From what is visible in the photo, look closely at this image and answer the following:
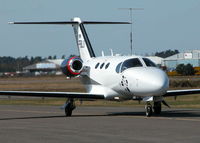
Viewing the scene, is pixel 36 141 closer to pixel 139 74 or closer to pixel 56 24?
pixel 139 74

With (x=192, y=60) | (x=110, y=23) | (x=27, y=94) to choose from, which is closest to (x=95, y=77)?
(x=27, y=94)

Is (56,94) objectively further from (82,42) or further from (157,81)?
(82,42)

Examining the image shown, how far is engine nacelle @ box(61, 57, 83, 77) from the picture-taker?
26.4 meters

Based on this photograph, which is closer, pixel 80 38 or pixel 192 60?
pixel 80 38

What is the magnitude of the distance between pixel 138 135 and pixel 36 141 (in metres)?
2.86

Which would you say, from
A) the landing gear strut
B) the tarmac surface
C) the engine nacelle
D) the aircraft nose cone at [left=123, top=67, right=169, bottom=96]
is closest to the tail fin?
the engine nacelle

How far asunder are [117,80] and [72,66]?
3.73m

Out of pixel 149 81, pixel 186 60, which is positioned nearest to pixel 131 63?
pixel 149 81

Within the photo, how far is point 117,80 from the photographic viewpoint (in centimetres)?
2338

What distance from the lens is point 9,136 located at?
15.5 m

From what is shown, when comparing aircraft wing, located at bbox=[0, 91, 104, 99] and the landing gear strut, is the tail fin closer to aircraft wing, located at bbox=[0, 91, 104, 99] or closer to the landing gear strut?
the landing gear strut

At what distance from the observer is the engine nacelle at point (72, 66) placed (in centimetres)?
2636

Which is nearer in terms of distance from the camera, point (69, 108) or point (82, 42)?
point (69, 108)

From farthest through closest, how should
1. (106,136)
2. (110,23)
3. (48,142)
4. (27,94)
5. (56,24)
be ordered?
(110,23)
(56,24)
(27,94)
(106,136)
(48,142)
